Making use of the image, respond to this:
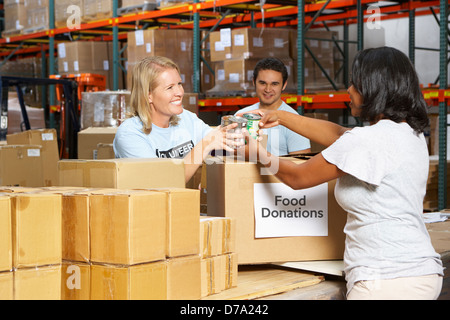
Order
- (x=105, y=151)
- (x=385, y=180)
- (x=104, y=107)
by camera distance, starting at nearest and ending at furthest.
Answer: (x=385, y=180)
(x=105, y=151)
(x=104, y=107)

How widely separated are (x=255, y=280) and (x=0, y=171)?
3708 millimetres

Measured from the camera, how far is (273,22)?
10141 mm

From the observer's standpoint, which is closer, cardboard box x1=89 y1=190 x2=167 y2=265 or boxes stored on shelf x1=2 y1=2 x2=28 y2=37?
cardboard box x1=89 y1=190 x2=167 y2=265

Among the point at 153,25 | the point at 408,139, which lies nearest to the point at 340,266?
the point at 408,139

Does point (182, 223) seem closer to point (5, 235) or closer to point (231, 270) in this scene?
point (231, 270)

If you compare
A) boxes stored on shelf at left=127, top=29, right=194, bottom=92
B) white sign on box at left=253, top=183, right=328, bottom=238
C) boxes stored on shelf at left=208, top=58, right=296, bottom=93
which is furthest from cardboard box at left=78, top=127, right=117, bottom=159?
white sign on box at left=253, top=183, right=328, bottom=238

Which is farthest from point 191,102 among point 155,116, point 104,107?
point 155,116

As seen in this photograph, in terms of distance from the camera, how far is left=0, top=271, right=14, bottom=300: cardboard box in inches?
68.7

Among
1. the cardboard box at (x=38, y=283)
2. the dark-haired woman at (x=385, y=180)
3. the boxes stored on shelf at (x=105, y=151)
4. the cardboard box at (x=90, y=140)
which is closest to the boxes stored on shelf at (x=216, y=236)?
the dark-haired woman at (x=385, y=180)

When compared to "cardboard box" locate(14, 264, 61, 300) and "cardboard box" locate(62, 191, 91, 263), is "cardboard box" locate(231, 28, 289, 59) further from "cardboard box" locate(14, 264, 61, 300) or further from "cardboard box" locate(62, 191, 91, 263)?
"cardboard box" locate(14, 264, 61, 300)

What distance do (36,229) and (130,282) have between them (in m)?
0.30

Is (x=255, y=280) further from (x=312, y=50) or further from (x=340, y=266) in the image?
(x=312, y=50)

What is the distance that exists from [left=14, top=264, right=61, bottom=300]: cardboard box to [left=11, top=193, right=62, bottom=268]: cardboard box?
0.8 inches

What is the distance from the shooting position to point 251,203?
246 cm
